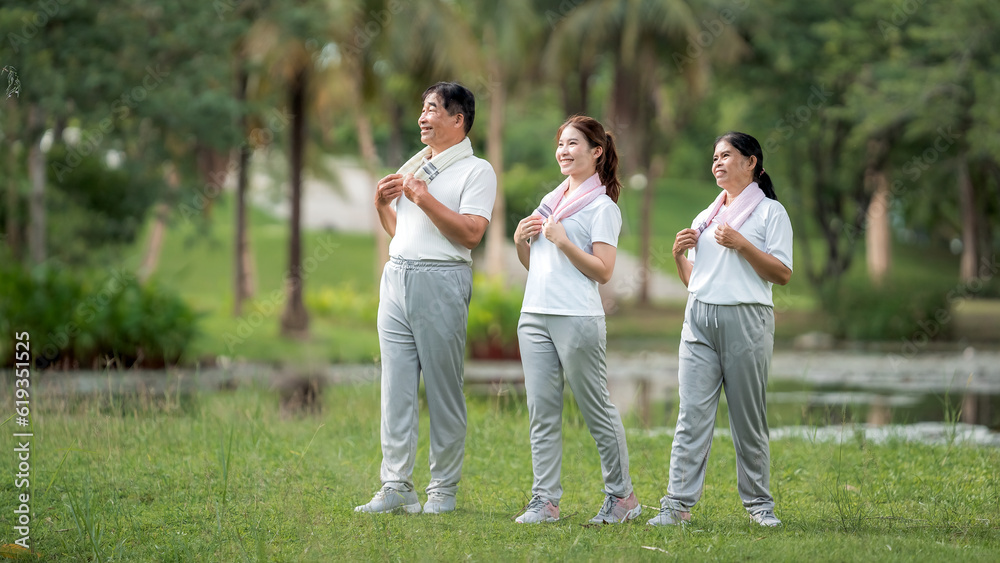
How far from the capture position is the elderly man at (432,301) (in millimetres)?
5191

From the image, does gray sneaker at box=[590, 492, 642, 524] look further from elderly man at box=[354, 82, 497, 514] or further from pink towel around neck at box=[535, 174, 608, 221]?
pink towel around neck at box=[535, 174, 608, 221]

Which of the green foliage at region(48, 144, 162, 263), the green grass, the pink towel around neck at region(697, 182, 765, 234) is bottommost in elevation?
the green grass

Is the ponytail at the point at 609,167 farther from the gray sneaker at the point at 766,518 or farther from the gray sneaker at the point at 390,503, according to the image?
the gray sneaker at the point at 390,503

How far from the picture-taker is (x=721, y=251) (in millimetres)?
5062

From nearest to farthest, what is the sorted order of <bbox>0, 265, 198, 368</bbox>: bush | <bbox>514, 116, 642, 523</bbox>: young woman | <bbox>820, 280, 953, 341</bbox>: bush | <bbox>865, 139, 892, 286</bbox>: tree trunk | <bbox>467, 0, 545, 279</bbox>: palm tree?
<bbox>514, 116, 642, 523</bbox>: young woman < <bbox>0, 265, 198, 368</bbox>: bush < <bbox>820, 280, 953, 341</bbox>: bush < <bbox>467, 0, 545, 279</bbox>: palm tree < <bbox>865, 139, 892, 286</bbox>: tree trunk

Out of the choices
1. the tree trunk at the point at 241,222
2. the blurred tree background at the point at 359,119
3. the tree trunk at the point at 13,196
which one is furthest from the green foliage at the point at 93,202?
the tree trunk at the point at 241,222

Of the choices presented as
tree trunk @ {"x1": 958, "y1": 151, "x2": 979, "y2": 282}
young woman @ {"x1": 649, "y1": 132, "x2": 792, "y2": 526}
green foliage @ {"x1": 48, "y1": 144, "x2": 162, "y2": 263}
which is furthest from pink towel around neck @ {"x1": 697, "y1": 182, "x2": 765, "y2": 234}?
tree trunk @ {"x1": 958, "y1": 151, "x2": 979, "y2": 282}

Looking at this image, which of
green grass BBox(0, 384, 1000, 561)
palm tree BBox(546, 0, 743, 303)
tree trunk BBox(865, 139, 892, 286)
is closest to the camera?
green grass BBox(0, 384, 1000, 561)

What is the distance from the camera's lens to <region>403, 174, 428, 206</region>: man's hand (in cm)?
505

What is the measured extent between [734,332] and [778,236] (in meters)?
0.48

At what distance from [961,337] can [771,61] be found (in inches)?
325

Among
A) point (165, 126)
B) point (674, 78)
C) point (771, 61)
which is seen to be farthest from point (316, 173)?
point (165, 126)

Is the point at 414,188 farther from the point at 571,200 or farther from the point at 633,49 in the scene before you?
the point at 633,49

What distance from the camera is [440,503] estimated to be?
5297mm
